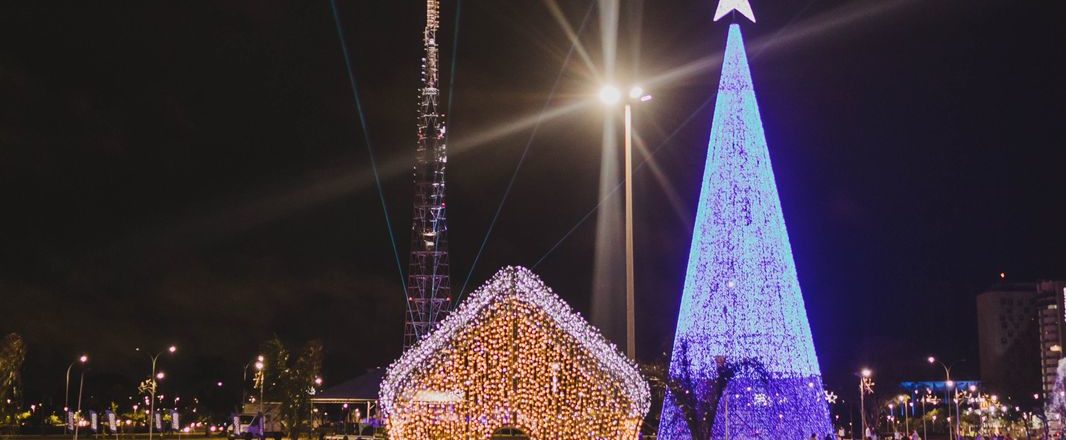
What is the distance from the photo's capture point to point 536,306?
22.7m

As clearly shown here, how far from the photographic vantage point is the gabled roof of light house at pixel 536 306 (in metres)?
22.7

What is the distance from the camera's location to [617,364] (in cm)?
2284

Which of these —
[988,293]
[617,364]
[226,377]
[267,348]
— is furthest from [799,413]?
[988,293]

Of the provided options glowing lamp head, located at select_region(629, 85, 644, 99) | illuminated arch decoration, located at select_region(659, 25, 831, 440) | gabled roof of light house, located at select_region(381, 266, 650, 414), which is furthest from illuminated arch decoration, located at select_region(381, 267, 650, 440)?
illuminated arch decoration, located at select_region(659, 25, 831, 440)

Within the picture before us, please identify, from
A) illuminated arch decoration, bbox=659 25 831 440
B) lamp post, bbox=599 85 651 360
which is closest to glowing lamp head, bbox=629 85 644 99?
lamp post, bbox=599 85 651 360

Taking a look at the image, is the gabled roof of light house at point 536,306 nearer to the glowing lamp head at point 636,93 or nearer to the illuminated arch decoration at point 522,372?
the illuminated arch decoration at point 522,372

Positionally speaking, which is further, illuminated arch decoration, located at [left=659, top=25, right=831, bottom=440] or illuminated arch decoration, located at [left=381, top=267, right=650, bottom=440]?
illuminated arch decoration, located at [left=659, top=25, right=831, bottom=440]

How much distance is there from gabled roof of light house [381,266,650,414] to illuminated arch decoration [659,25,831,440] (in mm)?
11376

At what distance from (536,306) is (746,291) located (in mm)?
13737

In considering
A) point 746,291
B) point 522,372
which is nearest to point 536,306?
point 522,372

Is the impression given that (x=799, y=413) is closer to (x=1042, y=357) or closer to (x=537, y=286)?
(x=537, y=286)

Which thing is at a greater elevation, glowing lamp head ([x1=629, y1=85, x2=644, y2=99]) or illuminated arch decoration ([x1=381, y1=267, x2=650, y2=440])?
glowing lamp head ([x1=629, y1=85, x2=644, y2=99])

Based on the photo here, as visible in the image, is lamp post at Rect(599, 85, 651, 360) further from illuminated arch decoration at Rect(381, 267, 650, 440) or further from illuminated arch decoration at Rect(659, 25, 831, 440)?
illuminated arch decoration at Rect(659, 25, 831, 440)

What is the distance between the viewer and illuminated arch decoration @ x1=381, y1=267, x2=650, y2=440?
22.7 meters
